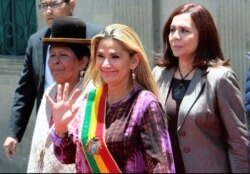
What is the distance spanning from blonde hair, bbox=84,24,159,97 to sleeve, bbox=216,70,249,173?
422mm

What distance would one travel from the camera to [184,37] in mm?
3871

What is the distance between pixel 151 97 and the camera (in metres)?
3.39

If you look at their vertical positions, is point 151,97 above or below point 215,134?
above

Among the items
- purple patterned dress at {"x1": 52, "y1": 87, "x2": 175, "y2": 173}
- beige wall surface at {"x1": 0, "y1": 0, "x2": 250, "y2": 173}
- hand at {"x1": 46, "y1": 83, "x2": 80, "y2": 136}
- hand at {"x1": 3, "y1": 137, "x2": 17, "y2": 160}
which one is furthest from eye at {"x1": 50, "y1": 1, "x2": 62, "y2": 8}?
beige wall surface at {"x1": 0, "y1": 0, "x2": 250, "y2": 173}

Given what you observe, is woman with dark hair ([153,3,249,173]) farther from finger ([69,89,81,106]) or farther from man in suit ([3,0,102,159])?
man in suit ([3,0,102,159])

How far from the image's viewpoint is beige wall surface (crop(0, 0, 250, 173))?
637 centimetres

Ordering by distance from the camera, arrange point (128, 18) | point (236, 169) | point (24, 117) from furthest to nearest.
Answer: point (128, 18), point (24, 117), point (236, 169)

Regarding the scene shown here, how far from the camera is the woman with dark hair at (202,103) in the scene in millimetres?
3756

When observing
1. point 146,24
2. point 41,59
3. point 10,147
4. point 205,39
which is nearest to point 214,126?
point 205,39

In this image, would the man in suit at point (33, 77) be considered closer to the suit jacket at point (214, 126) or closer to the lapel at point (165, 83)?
the lapel at point (165, 83)

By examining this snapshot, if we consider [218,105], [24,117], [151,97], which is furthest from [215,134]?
[24,117]

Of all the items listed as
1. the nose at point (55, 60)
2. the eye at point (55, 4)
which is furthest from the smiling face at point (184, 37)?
the eye at point (55, 4)

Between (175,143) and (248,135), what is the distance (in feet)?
1.40

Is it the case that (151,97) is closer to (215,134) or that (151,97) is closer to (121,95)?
(121,95)
